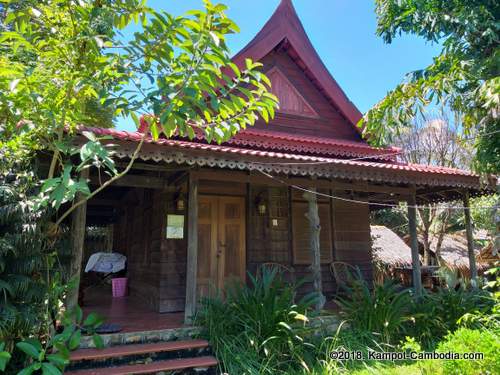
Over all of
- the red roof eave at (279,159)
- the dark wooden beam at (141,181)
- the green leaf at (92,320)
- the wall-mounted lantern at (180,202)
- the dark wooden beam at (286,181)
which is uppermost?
the red roof eave at (279,159)

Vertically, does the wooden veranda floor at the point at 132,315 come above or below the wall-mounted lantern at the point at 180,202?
below

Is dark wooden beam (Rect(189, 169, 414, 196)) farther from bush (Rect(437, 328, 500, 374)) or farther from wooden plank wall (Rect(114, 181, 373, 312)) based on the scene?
bush (Rect(437, 328, 500, 374))

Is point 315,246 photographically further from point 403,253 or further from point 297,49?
point 403,253

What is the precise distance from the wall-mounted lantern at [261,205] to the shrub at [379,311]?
2.21 metres

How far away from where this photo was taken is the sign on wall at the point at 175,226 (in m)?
5.57

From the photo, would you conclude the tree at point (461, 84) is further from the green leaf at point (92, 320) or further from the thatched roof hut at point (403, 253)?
the thatched roof hut at point (403, 253)

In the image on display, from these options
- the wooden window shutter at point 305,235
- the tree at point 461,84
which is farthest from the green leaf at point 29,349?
the tree at point 461,84

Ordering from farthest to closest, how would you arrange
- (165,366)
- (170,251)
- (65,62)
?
(170,251)
(165,366)
(65,62)

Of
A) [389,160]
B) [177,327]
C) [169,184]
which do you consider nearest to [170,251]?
[169,184]

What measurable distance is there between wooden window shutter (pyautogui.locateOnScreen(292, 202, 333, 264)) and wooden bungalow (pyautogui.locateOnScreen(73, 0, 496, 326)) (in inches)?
0.8

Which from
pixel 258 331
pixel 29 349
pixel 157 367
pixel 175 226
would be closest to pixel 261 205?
pixel 175 226

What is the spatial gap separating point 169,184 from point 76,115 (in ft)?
7.47

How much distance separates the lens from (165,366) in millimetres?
3768

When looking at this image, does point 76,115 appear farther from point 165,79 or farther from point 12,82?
point 165,79
